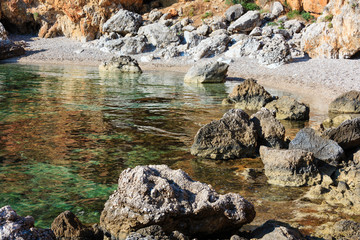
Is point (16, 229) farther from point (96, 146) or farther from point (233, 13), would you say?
point (233, 13)

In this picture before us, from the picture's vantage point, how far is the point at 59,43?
32094 mm

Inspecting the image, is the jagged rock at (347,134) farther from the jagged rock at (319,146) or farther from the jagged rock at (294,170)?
the jagged rock at (294,170)

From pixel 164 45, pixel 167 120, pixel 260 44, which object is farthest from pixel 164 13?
pixel 167 120

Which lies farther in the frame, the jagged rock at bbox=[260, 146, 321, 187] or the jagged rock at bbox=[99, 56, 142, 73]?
the jagged rock at bbox=[99, 56, 142, 73]

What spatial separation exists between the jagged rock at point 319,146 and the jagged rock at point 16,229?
15.7ft

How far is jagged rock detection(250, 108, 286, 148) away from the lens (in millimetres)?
7883

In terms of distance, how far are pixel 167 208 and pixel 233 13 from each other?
90.1 ft

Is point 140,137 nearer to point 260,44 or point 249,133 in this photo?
point 249,133

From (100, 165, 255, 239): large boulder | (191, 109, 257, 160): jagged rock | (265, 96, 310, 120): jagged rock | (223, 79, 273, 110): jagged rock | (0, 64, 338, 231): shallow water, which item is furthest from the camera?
(223, 79, 273, 110): jagged rock

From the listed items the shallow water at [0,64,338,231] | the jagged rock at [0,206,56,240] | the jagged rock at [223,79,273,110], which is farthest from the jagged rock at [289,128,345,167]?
the jagged rock at [223,79,273,110]

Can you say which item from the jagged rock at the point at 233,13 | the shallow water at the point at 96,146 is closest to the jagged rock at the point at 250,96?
the shallow water at the point at 96,146

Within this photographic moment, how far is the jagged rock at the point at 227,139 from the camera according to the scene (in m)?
7.52

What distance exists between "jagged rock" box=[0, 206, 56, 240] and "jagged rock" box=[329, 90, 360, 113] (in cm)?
1077

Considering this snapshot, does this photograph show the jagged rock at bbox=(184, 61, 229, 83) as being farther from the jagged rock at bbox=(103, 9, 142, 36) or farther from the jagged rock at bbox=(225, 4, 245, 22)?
the jagged rock at bbox=(103, 9, 142, 36)
